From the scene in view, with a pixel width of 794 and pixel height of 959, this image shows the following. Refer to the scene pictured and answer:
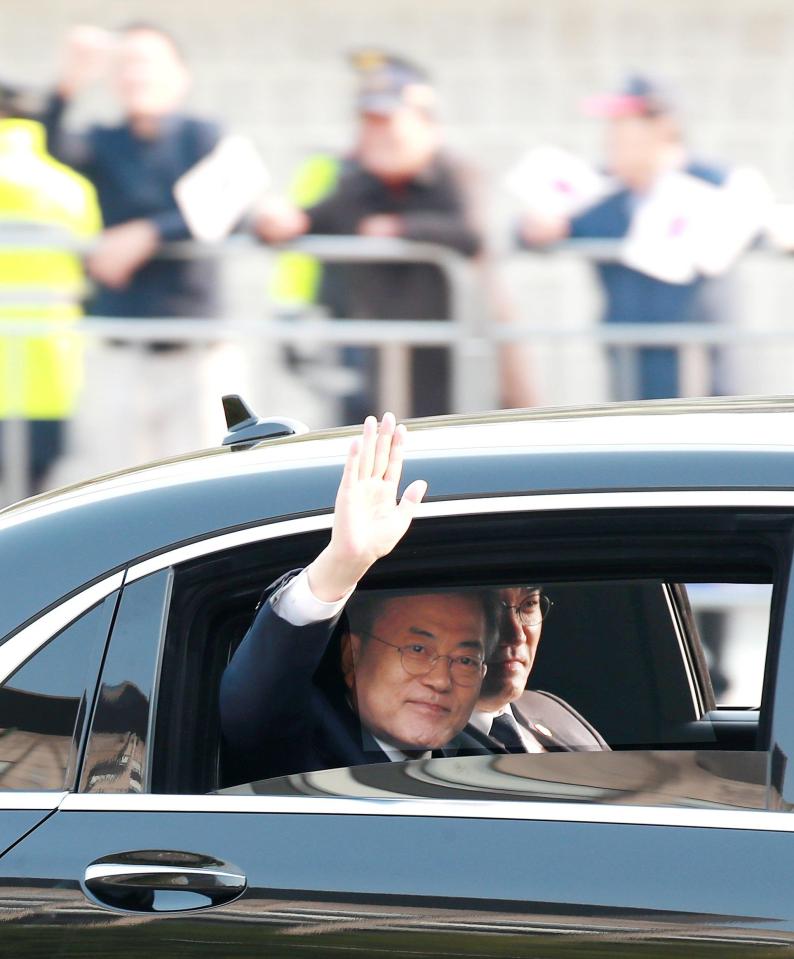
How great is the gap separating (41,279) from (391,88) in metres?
1.47

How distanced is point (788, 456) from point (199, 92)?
6064 mm

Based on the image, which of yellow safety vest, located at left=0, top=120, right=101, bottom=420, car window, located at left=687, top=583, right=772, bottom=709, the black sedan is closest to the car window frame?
the black sedan

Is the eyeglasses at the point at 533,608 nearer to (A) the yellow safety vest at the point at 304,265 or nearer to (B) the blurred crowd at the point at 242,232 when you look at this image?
(B) the blurred crowd at the point at 242,232

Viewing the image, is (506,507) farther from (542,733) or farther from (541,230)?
(541,230)

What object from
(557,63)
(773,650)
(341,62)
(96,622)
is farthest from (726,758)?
(557,63)

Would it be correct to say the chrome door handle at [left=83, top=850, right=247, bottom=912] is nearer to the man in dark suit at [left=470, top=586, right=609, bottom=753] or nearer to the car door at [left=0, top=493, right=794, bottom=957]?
the car door at [left=0, top=493, right=794, bottom=957]

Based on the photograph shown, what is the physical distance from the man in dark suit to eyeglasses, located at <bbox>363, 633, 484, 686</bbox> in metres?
0.02

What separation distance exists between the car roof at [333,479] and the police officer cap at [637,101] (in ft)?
13.6

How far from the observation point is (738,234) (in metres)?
6.22

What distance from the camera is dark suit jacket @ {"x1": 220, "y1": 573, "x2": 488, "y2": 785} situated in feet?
7.25

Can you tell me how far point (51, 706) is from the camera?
215cm

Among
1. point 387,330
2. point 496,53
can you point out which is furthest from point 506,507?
point 496,53

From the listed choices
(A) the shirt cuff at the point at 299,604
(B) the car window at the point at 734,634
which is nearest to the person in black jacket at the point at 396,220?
(B) the car window at the point at 734,634

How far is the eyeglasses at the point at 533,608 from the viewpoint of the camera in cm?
225
